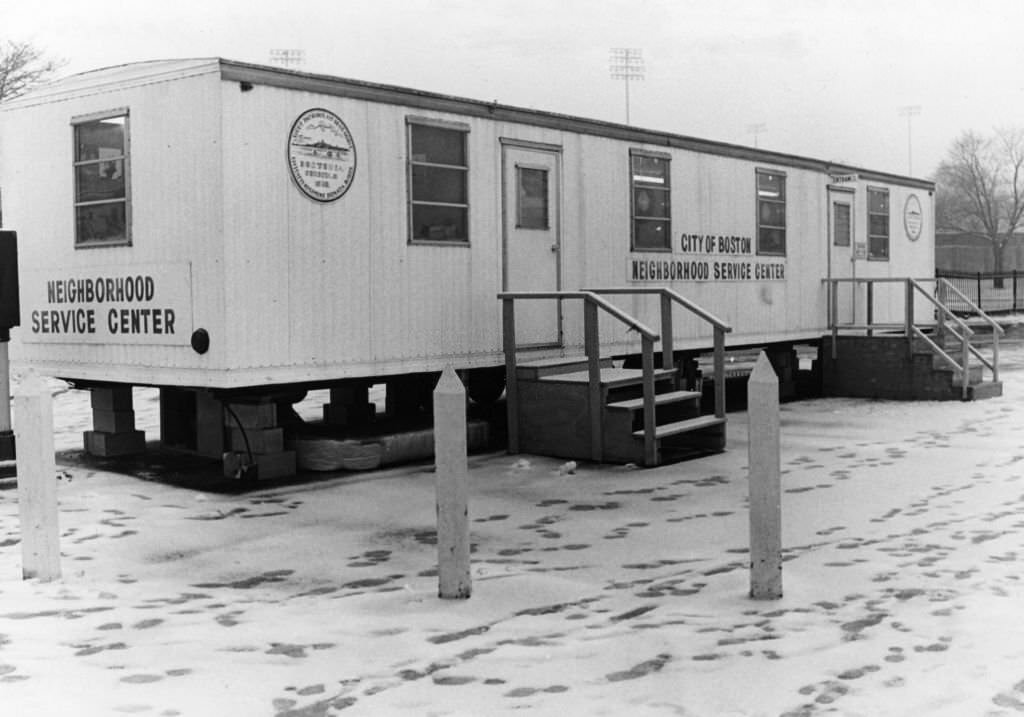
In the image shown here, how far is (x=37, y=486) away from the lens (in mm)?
6145

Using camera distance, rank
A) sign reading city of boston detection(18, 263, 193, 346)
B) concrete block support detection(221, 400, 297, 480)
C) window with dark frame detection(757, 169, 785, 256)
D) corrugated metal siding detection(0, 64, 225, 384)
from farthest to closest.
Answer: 1. window with dark frame detection(757, 169, 785, 256)
2. concrete block support detection(221, 400, 297, 480)
3. sign reading city of boston detection(18, 263, 193, 346)
4. corrugated metal siding detection(0, 64, 225, 384)

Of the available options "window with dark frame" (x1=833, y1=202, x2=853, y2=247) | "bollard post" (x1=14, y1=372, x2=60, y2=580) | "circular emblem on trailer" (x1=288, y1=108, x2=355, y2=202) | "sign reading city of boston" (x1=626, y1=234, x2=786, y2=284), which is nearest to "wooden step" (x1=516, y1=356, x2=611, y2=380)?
"sign reading city of boston" (x1=626, y1=234, x2=786, y2=284)

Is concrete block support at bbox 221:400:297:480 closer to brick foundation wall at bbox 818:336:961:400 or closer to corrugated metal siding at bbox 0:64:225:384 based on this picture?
corrugated metal siding at bbox 0:64:225:384

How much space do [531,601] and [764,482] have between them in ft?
3.95

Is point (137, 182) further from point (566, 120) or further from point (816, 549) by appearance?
point (816, 549)

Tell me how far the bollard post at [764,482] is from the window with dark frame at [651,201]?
743cm

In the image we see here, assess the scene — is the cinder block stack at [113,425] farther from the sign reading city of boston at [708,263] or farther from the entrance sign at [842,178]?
the entrance sign at [842,178]

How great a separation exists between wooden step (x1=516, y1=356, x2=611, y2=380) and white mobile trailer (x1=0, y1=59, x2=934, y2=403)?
17.3 inches

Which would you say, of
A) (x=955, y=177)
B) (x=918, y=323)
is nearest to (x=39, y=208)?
(x=918, y=323)

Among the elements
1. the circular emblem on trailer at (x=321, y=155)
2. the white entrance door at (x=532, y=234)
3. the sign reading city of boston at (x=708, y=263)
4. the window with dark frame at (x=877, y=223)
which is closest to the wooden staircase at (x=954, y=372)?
the sign reading city of boston at (x=708, y=263)

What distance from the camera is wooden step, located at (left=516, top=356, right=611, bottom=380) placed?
35.2ft

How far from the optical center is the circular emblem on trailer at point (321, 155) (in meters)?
9.38

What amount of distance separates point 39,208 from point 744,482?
6340 millimetres

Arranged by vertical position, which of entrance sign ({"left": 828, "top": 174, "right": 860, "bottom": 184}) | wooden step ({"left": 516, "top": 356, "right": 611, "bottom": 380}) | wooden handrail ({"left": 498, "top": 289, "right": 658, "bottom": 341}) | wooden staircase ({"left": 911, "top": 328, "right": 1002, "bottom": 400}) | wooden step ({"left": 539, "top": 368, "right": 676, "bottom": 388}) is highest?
entrance sign ({"left": 828, "top": 174, "right": 860, "bottom": 184})
